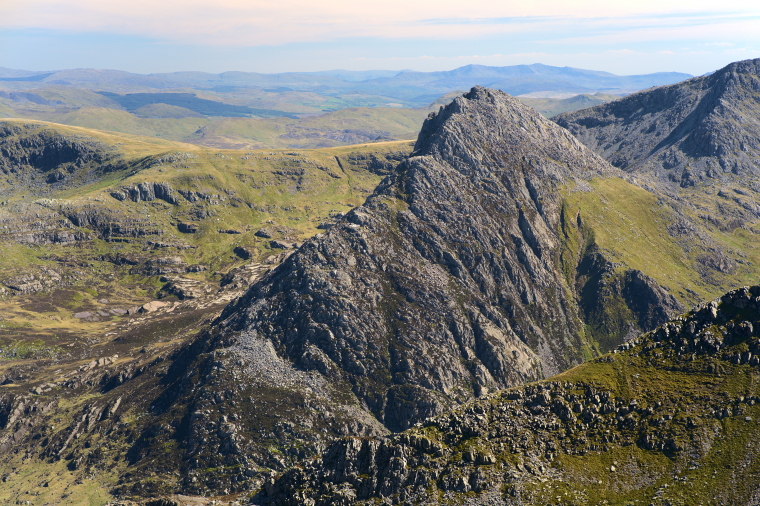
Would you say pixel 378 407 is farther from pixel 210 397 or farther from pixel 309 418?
pixel 210 397

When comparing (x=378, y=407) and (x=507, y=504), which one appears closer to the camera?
(x=507, y=504)

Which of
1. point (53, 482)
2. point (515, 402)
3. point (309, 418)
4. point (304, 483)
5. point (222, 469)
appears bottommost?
point (53, 482)

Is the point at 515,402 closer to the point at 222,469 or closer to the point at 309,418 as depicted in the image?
the point at 309,418

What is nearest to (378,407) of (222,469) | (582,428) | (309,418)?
(309,418)

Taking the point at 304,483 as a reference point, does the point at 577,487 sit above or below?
above

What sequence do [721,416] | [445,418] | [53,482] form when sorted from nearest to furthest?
[721,416] < [445,418] < [53,482]

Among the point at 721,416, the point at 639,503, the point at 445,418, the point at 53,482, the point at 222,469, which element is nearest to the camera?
the point at 639,503
